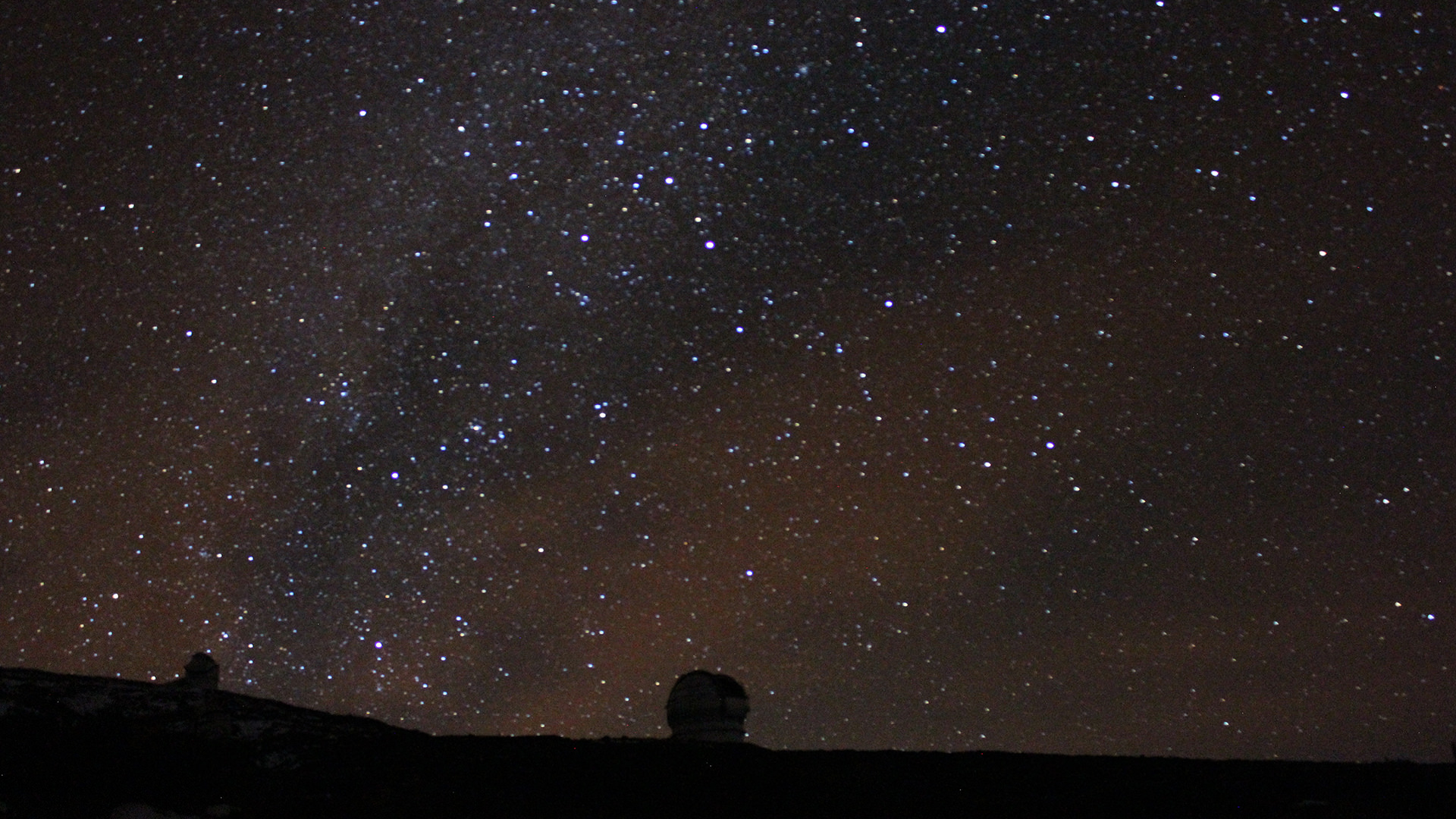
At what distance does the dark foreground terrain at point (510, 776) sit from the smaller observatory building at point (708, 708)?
2.79 metres

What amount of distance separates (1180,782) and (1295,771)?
8.61 feet

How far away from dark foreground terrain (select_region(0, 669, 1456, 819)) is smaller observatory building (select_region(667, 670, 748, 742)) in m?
2.79

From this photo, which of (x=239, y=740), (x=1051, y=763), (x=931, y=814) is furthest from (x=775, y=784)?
(x=239, y=740)

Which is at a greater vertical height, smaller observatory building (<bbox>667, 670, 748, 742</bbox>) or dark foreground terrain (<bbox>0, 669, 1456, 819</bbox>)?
smaller observatory building (<bbox>667, 670, 748, 742</bbox>)

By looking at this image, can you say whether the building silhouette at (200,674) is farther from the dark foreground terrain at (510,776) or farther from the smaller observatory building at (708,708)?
the smaller observatory building at (708,708)

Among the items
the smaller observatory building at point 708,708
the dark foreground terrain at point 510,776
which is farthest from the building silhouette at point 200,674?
the smaller observatory building at point 708,708

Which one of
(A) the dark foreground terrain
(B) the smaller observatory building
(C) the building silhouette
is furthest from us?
(B) the smaller observatory building

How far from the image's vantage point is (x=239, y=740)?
1605cm

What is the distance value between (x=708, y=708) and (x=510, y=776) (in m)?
6.82

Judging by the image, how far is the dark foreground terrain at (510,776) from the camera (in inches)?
533

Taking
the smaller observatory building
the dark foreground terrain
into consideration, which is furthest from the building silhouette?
the smaller observatory building

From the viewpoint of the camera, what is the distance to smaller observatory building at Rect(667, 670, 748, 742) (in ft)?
71.2

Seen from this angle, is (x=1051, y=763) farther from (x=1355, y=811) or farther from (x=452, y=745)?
(x=452, y=745)

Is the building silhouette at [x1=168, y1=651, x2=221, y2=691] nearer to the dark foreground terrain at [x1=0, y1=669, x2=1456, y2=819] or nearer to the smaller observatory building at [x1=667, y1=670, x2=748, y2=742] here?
the dark foreground terrain at [x1=0, y1=669, x2=1456, y2=819]
